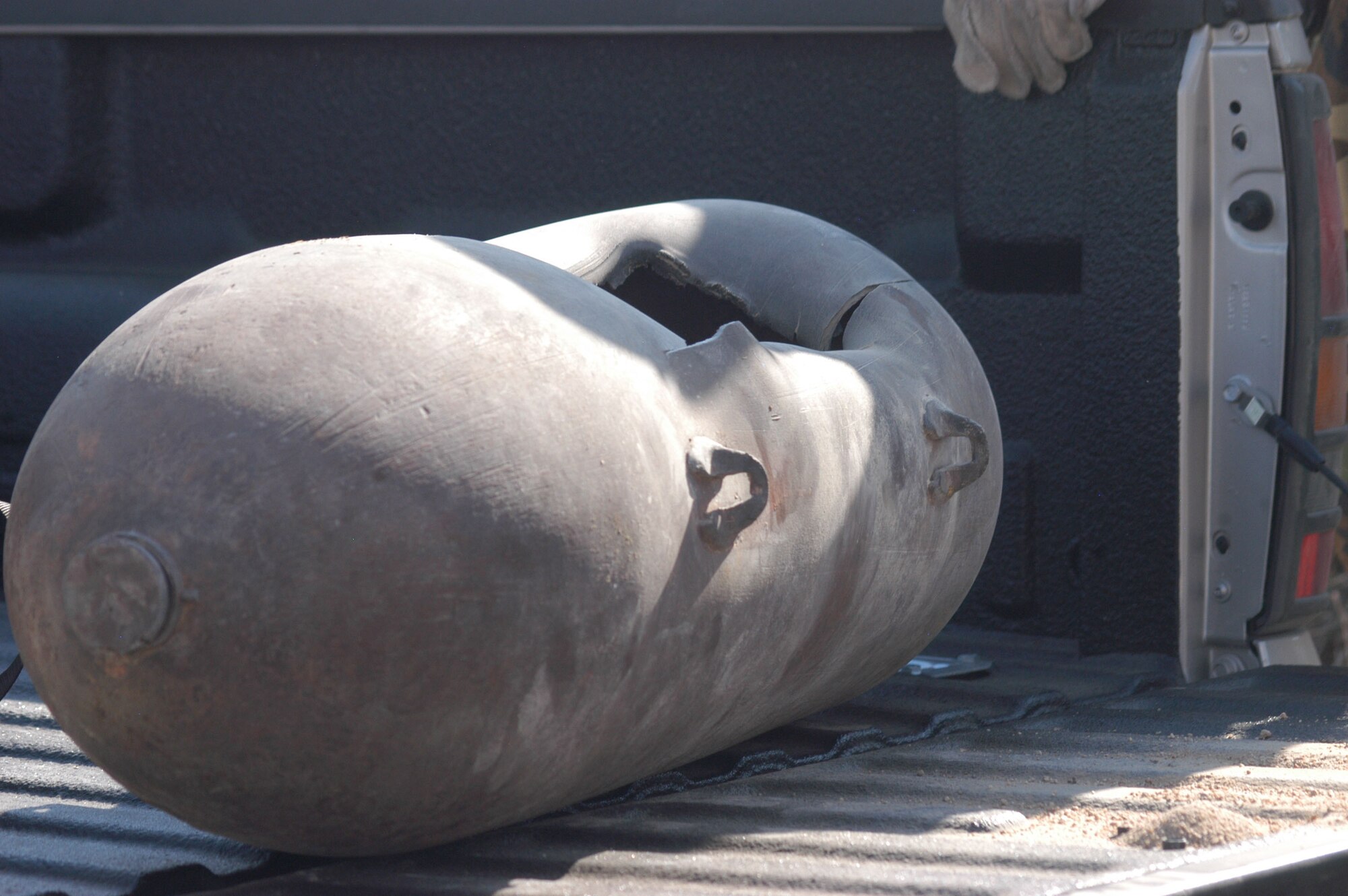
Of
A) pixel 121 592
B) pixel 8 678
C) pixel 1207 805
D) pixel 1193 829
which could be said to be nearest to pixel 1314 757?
pixel 1207 805

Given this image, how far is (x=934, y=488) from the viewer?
206 cm

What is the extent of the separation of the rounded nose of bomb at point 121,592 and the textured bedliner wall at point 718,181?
1.85 meters

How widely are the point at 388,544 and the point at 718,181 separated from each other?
6.35ft

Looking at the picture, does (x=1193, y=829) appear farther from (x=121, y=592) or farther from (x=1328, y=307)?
(x=1328, y=307)

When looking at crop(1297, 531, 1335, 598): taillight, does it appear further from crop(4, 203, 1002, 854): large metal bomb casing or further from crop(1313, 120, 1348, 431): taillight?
crop(4, 203, 1002, 854): large metal bomb casing

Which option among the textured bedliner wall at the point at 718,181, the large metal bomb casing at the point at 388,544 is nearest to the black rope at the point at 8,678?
the large metal bomb casing at the point at 388,544

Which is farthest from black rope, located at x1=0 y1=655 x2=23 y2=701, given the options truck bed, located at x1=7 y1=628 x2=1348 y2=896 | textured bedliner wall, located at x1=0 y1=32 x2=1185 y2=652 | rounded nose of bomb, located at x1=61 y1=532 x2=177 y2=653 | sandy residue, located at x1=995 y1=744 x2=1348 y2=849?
textured bedliner wall, located at x1=0 y1=32 x2=1185 y2=652

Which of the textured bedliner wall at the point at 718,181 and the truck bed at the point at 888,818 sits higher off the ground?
the textured bedliner wall at the point at 718,181

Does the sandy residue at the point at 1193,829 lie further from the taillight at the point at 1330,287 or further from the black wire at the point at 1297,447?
the taillight at the point at 1330,287

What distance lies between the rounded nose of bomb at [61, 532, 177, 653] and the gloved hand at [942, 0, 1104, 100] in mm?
1871

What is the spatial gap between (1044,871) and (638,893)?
40 cm

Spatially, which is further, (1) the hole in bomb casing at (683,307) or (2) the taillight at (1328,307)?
(2) the taillight at (1328,307)

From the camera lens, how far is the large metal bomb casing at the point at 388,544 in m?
1.41

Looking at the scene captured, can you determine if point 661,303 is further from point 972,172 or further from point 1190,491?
point 1190,491
